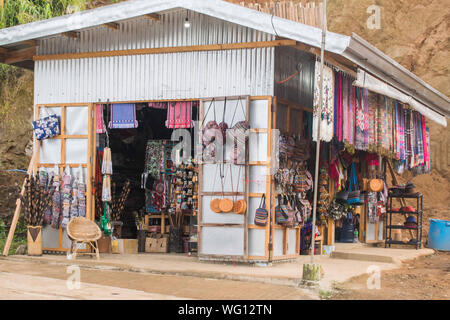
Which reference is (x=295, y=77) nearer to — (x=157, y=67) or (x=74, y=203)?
(x=157, y=67)

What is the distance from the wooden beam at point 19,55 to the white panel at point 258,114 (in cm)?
476

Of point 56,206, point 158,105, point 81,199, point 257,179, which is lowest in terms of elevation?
point 56,206

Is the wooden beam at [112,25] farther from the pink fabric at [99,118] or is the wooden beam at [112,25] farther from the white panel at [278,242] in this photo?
the white panel at [278,242]

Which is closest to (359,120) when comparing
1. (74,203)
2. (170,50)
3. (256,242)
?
(256,242)

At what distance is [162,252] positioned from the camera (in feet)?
41.9

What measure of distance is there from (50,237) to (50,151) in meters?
1.59

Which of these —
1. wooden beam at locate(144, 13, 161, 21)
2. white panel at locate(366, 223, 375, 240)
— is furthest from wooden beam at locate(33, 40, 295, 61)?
white panel at locate(366, 223, 375, 240)

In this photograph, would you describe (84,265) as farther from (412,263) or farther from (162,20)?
(412,263)

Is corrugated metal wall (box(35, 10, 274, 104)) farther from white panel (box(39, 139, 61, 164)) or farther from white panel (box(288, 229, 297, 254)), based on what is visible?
white panel (box(288, 229, 297, 254))

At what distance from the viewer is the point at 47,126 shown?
38.6ft

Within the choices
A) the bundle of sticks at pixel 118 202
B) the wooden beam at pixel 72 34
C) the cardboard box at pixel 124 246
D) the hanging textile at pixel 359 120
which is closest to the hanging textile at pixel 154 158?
the bundle of sticks at pixel 118 202

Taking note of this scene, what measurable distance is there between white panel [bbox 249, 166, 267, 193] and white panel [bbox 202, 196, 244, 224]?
490 mm
